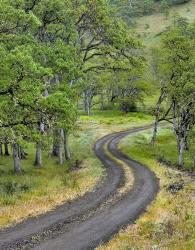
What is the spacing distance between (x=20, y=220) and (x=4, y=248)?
4.42m

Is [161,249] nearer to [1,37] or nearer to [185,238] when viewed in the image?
[185,238]

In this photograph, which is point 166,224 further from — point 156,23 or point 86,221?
point 156,23

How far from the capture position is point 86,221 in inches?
908

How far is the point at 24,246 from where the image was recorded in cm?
1905

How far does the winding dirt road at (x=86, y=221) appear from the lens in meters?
19.6

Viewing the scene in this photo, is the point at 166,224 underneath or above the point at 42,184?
above

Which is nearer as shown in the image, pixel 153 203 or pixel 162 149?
pixel 153 203

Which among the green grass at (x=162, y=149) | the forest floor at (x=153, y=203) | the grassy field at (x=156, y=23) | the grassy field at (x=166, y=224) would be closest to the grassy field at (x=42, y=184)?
the forest floor at (x=153, y=203)

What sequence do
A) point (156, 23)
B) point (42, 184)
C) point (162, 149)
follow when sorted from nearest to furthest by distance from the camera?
point (42, 184)
point (162, 149)
point (156, 23)

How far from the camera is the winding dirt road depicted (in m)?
19.6

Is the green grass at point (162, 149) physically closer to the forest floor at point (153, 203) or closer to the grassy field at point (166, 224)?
the forest floor at point (153, 203)

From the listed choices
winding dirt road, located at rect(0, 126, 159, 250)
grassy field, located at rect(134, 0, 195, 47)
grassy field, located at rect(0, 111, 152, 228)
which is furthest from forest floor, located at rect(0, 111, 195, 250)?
grassy field, located at rect(134, 0, 195, 47)

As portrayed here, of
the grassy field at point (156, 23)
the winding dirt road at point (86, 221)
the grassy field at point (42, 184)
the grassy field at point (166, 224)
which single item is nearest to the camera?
the grassy field at point (166, 224)

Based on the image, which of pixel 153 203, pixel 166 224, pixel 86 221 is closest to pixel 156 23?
pixel 153 203
